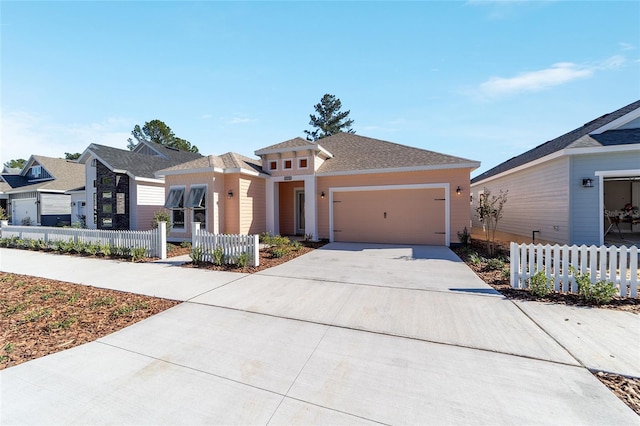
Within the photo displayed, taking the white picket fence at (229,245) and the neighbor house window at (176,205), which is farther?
the neighbor house window at (176,205)

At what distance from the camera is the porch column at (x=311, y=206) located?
1194 centimetres

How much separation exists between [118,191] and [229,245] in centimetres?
1258

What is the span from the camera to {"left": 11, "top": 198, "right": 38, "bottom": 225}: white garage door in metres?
20.7

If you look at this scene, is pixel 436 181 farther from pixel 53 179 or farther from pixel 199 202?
pixel 53 179

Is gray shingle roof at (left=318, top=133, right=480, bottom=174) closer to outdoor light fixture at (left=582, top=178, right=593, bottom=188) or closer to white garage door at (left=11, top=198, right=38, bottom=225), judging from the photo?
outdoor light fixture at (left=582, top=178, right=593, bottom=188)

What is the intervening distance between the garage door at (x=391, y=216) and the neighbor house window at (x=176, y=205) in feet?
23.5

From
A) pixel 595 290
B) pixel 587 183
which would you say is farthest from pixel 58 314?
pixel 587 183

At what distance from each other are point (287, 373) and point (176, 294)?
343cm

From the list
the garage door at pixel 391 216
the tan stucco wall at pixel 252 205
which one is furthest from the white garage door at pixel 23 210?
the garage door at pixel 391 216

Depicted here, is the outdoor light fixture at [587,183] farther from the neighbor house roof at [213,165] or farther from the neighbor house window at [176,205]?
the neighbor house window at [176,205]

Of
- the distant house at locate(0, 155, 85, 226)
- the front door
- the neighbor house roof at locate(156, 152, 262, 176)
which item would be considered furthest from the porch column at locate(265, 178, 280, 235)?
the distant house at locate(0, 155, 85, 226)

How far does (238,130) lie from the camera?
14188mm

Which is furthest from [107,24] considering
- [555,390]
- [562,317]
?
[562,317]

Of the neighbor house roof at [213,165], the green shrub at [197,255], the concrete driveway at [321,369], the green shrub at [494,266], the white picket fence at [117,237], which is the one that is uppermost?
the neighbor house roof at [213,165]
